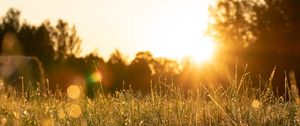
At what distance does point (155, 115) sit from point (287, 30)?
2691 centimetres

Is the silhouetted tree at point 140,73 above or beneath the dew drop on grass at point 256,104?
above

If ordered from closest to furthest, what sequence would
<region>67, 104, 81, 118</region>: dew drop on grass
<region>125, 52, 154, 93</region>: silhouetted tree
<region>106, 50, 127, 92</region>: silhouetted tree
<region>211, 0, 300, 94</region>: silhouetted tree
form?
<region>67, 104, 81, 118</region>: dew drop on grass → <region>211, 0, 300, 94</region>: silhouetted tree → <region>125, 52, 154, 93</region>: silhouetted tree → <region>106, 50, 127, 92</region>: silhouetted tree

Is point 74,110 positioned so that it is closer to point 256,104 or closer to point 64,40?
point 256,104

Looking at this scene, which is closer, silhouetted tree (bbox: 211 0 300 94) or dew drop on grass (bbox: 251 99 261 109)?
dew drop on grass (bbox: 251 99 261 109)

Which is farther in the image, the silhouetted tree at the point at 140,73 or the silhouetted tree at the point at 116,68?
the silhouetted tree at the point at 116,68

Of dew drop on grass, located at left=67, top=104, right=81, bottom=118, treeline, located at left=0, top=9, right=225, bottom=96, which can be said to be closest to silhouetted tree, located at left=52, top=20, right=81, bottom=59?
treeline, located at left=0, top=9, right=225, bottom=96

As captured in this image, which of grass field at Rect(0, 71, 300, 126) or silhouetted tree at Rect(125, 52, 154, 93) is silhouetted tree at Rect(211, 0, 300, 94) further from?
grass field at Rect(0, 71, 300, 126)

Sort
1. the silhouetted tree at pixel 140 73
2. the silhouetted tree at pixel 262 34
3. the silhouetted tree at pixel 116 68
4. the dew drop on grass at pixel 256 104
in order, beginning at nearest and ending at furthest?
the dew drop on grass at pixel 256 104 → the silhouetted tree at pixel 262 34 → the silhouetted tree at pixel 140 73 → the silhouetted tree at pixel 116 68

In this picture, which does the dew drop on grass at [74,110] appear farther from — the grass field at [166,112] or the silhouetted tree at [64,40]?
the silhouetted tree at [64,40]

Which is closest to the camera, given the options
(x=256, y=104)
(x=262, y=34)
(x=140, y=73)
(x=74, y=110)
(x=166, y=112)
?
(x=166, y=112)

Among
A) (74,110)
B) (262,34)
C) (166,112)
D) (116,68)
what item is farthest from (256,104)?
(116,68)

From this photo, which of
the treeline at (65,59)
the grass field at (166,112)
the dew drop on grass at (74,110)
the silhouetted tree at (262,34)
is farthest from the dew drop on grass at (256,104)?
the treeline at (65,59)

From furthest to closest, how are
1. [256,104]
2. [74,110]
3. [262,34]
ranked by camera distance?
[262,34] → [74,110] → [256,104]

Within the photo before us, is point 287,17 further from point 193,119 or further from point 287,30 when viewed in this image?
point 193,119
